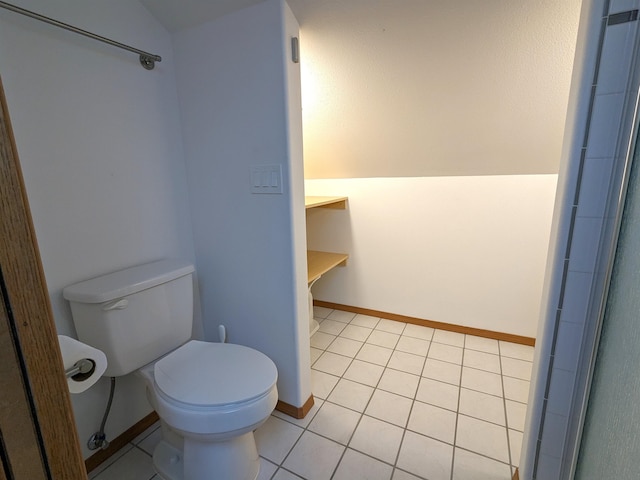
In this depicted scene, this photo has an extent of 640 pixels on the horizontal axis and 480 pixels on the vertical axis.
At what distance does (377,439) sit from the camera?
1.35 m

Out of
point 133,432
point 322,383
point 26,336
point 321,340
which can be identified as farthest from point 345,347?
point 26,336

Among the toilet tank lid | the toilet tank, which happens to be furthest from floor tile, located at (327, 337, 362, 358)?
the toilet tank lid

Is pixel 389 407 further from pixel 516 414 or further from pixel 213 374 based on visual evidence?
pixel 213 374

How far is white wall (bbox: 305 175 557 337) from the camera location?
1941 mm

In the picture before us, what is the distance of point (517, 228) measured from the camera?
1951 millimetres

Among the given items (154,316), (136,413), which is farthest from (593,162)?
(136,413)

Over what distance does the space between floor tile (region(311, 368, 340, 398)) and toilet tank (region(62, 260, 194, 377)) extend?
0.75m

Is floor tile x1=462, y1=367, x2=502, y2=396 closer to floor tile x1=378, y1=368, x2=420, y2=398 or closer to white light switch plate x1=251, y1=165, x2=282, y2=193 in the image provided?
floor tile x1=378, y1=368, x2=420, y2=398

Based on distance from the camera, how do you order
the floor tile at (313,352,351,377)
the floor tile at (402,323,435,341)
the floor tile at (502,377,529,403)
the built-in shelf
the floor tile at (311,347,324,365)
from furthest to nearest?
1. the floor tile at (402,323,435,341)
2. the built-in shelf
3. the floor tile at (311,347,324,365)
4. the floor tile at (313,352,351,377)
5. the floor tile at (502,377,529,403)

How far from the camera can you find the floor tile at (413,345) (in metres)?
2.03

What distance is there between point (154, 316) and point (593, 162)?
1.51 m

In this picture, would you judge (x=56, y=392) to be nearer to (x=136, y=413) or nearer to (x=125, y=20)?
(x=136, y=413)

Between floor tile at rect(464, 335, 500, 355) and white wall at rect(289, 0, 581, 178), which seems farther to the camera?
Answer: floor tile at rect(464, 335, 500, 355)

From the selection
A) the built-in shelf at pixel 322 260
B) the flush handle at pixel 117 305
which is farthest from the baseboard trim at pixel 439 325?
the flush handle at pixel 117 305
